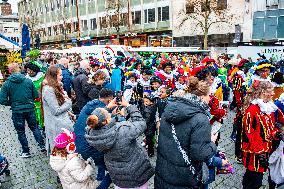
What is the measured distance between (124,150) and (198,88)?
1069 mm

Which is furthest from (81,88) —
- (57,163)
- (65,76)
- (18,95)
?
(57,163)

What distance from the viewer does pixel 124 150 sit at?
3248mm

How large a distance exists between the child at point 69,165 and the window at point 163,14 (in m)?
34.2

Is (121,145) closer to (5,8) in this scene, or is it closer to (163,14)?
(163,14)

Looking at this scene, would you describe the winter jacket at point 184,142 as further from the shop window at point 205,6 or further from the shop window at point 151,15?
the shop window at point 151,15

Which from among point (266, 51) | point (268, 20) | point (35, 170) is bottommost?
point (35, 170)

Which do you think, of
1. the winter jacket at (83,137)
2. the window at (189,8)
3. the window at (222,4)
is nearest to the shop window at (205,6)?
the window at (222,4)

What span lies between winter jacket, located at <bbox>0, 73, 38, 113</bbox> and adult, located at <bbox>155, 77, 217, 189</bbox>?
4.24 metres

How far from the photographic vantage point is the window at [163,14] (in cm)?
3651

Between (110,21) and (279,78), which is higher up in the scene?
(110,21)

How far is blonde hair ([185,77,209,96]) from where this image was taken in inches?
122

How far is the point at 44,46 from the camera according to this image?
62.2 metres

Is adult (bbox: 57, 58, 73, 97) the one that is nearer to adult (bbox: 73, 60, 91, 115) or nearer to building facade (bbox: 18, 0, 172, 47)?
adult (bbox: 73, 60, 91, 115)

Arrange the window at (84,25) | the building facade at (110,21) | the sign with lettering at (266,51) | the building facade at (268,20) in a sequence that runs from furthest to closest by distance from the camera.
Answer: the window at (84,25) → the building facade at (110,21) → the building facade at (268,20) → the sign with lettering at (266,51)
